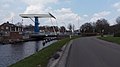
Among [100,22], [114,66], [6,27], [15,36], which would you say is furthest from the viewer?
[100,22]

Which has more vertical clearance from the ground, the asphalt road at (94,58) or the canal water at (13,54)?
the asphalt road at (94,58)

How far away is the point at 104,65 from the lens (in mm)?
17234

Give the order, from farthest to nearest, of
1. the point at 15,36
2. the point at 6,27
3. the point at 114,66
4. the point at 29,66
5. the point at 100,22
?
the point at 100,22 → the point at 6,27 → the point at 15,36 → the point at 29,66 → the point at 114,66

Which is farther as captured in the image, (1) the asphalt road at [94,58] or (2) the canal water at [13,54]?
(2) the canal water at [13,54]

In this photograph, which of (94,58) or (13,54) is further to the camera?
(13,54)

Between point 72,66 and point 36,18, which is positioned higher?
point 36,18

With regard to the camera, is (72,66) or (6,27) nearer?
(72,66)

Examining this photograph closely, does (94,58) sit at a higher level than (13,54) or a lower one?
higher

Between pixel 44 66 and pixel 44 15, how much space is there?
453 feet

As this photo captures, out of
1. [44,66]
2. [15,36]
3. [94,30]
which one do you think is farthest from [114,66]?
[94,30]

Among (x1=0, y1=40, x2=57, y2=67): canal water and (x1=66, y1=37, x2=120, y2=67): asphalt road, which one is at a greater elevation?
(x1=66, y1=37, x2=120, y2=67): asphalt road

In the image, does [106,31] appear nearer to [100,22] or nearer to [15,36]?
[100,22]

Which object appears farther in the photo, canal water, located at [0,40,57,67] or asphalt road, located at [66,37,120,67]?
canal water, located at [0,40,57,67]

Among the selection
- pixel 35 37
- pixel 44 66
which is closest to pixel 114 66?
pixel 44 66
